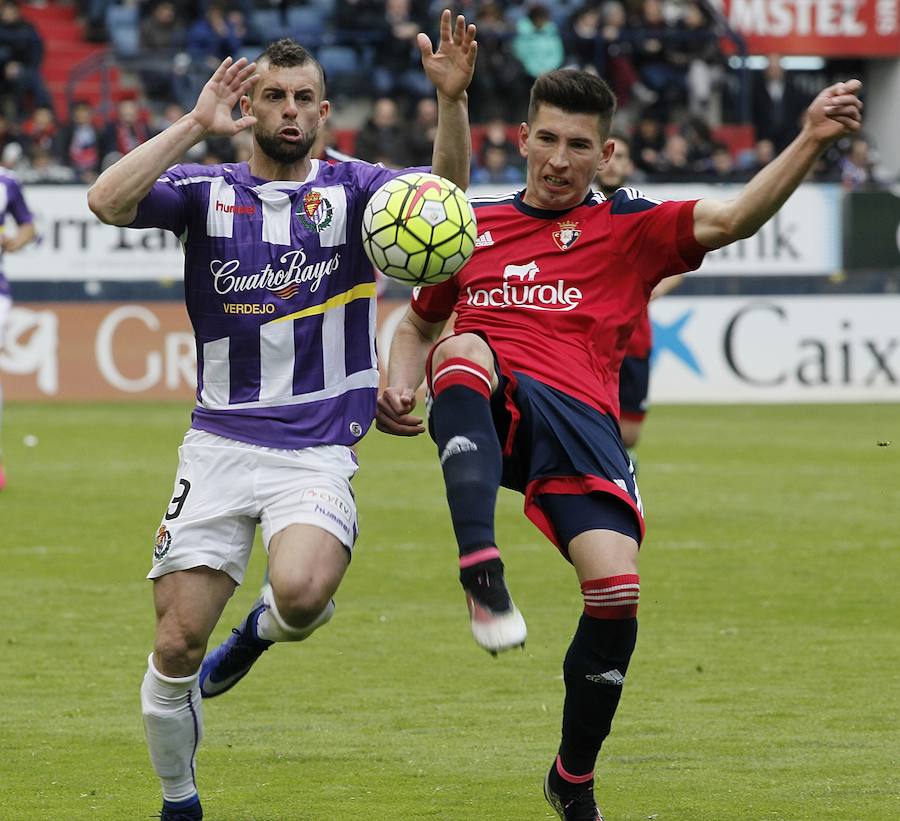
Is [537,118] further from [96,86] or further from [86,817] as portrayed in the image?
[96,86]

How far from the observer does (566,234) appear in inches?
220

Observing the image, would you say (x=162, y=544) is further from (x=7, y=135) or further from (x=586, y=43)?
(x=586, y=43)

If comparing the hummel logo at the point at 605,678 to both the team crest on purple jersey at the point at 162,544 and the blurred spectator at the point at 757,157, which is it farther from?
the blurred spectator at the point at 757,157

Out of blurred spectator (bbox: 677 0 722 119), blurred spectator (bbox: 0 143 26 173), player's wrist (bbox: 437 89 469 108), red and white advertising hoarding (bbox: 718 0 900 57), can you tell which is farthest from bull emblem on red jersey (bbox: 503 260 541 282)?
red and white advertising hoarding (bbox: 718 0 900 57)

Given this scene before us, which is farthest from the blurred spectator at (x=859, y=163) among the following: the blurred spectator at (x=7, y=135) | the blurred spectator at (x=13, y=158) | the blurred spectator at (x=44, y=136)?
the blurred spectator at (x=7, y=135)

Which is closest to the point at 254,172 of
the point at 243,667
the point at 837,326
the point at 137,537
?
the point at 243,667

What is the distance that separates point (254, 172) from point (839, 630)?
13.7 feet

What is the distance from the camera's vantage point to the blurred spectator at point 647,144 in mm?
22641

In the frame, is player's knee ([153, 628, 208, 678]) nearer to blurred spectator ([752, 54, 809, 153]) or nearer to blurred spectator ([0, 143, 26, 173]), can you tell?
blurred spectator ([0, 143, 26, 173])

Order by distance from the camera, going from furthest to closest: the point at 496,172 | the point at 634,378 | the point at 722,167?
the point at 722,167 → the point at 496,172 → the point at 634,378

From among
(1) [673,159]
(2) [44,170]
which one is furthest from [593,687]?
(1) [673,159]

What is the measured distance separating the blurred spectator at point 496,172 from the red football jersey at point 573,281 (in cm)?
1540

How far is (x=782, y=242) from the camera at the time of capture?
20.6 metres

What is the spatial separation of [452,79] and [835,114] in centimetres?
118
